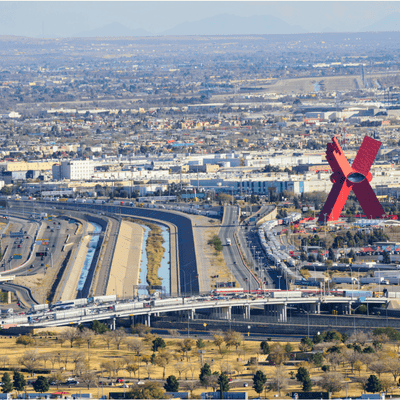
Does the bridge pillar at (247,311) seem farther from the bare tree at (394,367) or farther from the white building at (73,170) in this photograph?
the white building at (73,170)

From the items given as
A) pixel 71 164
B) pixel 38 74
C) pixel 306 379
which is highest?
pixel 38 74

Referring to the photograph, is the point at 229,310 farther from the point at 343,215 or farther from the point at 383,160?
the point at 383,160

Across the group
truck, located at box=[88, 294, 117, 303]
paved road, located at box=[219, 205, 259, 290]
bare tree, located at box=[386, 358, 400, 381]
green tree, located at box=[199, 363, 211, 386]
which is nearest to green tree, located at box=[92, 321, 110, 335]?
truck, located at box=[88, 294, 117, 303]

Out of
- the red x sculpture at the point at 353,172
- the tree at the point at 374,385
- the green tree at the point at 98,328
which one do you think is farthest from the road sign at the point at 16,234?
the tree at the point at 374,385

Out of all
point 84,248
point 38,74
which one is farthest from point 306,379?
point 38,74

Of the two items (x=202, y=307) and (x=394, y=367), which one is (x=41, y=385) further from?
(x=202, y=307)

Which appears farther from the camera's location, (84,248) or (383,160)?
(383,160)

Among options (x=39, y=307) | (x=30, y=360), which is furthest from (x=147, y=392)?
(x=39, y=307)
